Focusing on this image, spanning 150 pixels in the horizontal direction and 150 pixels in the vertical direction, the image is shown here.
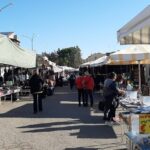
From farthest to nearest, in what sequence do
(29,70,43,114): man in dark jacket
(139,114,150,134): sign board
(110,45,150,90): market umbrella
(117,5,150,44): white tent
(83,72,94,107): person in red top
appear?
(83,72,94,107): person in red top
(29,70,43,114): man in dark jacket
(110,45,150,90): market umbrella
(139,114,150,134): sign board
(117,5,150,44): white tent

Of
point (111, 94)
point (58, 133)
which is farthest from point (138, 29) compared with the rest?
point (111, 94)

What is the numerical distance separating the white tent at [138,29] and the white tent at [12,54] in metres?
9.49

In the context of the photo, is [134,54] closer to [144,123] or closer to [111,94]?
A: [111,94]

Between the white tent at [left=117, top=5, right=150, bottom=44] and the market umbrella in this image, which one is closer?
the white tent at [left=117, top=5, right=150, bottom=44]

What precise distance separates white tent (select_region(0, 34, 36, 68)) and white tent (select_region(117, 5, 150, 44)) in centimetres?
949

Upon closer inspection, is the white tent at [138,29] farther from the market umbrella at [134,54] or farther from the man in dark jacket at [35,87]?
the man in dark jacket at [35,87]

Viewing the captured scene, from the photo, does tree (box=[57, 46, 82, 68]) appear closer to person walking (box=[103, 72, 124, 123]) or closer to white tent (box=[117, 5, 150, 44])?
person walking (box=[103, 72, 124, 123])

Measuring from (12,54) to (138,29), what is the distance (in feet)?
45.3

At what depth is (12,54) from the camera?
2019 cm

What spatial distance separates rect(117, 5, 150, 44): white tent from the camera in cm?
656

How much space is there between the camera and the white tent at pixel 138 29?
6562 millimetres

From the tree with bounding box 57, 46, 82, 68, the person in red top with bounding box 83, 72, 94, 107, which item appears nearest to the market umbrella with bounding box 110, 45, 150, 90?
the person in red top with bounding box 83, 72, 94, 107

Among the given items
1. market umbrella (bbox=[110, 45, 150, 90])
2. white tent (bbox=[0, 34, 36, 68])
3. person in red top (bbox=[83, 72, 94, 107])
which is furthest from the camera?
person in red top (bbox=[83, 72, 94, 107])

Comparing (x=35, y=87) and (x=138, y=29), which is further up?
(x=138, y=29)
